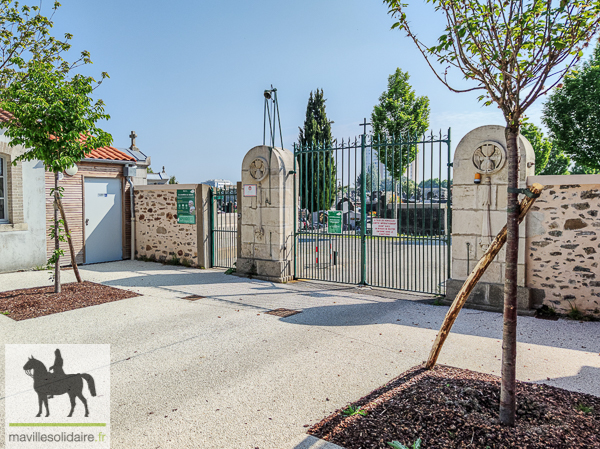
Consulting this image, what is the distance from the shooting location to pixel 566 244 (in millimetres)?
6344

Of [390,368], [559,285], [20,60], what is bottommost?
[390,368]

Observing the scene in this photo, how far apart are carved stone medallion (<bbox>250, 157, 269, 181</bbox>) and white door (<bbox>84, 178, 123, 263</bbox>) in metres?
4.93

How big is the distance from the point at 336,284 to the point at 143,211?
6279 millimetres

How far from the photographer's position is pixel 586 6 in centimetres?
306

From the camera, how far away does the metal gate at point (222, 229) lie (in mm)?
10969

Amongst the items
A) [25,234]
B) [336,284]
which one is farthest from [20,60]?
[336,284]

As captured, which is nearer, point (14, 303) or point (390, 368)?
point (390, 368)

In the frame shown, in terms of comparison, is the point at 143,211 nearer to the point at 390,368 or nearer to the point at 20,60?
the point at 20,60

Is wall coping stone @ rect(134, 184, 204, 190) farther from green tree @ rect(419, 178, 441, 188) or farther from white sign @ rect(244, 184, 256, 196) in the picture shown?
green tree @ rect(419, 178, 441, 188)

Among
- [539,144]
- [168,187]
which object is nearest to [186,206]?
[168,187]

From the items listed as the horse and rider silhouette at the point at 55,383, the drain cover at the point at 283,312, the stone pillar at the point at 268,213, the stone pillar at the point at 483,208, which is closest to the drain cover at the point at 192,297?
the drain cover at the point at 283,312

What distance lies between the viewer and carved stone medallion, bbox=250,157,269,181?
913cm

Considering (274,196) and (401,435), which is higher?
(274,196)

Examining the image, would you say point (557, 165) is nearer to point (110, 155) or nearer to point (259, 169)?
point (259, 169)
